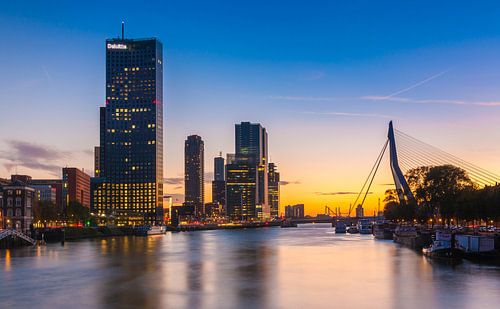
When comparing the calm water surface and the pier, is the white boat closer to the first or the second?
the calm water surface

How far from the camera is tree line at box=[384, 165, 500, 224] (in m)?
93.6

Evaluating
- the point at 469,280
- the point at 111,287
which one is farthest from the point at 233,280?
the point at 469,280

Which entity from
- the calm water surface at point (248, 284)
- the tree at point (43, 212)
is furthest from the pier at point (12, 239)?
the tree at point (43, 212)

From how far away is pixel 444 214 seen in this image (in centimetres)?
12125

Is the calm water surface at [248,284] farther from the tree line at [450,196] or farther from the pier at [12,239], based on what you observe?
the pier at [12,239]

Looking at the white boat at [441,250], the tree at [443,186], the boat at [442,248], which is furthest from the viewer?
the tree at [443,186]

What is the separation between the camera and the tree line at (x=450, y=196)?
93.6 metres

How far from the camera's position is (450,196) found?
119 meters

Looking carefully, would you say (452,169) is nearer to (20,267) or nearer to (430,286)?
(430,286)

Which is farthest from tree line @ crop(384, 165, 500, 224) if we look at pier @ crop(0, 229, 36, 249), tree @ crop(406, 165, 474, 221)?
pier @ crop(0, 229, 36, 249)

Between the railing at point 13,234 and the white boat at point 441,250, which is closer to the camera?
the white boat at point 441,250

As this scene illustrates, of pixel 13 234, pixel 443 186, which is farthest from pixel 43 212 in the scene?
pixel 443 186

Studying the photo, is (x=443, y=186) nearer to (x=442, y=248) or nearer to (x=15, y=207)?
(x=442, y=248)

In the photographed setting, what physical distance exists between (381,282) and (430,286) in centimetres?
691
